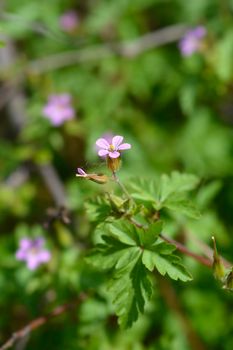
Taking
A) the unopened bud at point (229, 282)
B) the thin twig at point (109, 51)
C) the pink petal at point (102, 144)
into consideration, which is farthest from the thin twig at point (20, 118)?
the unopened bud at point (229, 282)

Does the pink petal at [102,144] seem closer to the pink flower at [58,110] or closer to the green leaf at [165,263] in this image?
the green leaf at [165,263]

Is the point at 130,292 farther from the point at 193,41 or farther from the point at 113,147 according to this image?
the point at 193,41

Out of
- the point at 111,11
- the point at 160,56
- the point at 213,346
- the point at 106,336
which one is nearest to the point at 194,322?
the point at 213,346

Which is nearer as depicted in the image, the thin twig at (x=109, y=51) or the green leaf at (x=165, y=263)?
the green leaf at (x=165, y=263)

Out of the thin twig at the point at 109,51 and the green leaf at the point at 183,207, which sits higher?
the green leaf at the point at 183,207

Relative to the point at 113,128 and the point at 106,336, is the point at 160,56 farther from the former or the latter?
the point at 106,336

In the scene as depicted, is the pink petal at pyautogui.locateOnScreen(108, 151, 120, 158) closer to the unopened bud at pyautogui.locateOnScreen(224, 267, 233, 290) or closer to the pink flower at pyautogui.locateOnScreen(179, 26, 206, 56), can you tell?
the unopened bud at pyautogui.locateOnScreen(224, 267, 233, 290)
